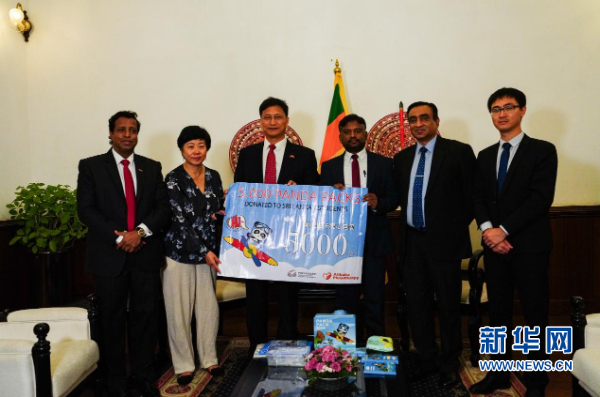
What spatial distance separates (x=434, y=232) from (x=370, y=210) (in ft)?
1.38

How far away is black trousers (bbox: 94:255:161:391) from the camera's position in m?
2.77

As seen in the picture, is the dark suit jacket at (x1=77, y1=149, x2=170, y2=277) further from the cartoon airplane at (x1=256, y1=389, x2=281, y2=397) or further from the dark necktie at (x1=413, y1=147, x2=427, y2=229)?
the dark necktie at (x1=413, y1=147, x2=427, y2=229)

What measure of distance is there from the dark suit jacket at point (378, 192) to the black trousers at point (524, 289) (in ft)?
1.97

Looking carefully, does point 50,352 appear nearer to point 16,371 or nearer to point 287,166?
point 16,371

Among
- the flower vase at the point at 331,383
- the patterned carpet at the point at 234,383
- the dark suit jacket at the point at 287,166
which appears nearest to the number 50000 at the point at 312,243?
the dark suit jacket at the point at 287,166

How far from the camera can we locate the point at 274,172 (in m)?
3.14

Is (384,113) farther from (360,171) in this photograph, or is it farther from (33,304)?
(33,304)

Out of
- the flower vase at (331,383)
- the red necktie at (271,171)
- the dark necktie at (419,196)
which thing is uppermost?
the red necktie at (271,171)

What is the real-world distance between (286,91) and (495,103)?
2169 mm

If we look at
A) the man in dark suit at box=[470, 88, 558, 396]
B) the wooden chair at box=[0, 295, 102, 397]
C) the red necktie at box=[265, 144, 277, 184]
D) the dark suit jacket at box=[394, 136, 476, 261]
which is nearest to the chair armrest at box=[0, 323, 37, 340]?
the wooden chair at box=[0, 295, 102, 397]

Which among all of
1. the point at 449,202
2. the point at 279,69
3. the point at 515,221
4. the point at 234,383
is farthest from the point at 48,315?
the point at 279,69

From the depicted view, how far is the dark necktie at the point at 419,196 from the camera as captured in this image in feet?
9.47

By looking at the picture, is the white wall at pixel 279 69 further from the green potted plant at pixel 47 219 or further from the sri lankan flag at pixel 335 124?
the green potted plant at pixel 47 219

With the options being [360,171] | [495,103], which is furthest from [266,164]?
[495,103]
